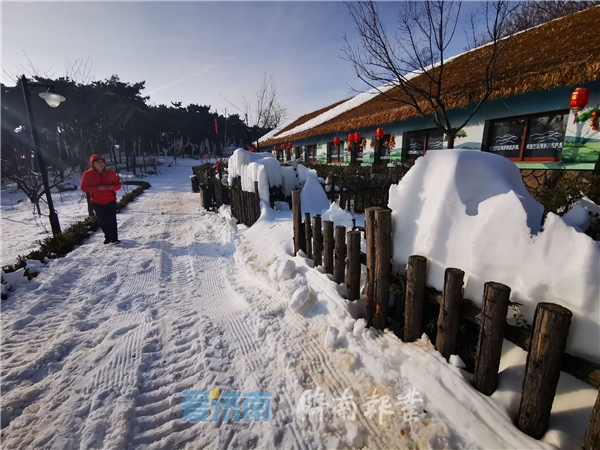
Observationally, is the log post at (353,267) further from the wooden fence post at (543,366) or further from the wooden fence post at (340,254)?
the wooden fence post at (543,366)

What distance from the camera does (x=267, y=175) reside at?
605cm

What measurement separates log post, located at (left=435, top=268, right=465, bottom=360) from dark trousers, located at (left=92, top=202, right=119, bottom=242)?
19.2 ft

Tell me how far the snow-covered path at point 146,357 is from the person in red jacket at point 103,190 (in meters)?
1.38

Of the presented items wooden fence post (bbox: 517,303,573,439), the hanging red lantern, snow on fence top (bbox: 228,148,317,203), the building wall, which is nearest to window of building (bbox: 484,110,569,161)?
the building wall

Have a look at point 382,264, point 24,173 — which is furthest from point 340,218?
point 24,173

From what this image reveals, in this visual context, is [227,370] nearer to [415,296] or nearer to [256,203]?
[415,296]

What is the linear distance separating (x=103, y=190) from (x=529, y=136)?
10.0 meters

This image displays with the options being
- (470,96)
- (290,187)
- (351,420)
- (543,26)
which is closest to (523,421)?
(351,420)

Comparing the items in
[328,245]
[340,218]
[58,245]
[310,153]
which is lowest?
[58,245]

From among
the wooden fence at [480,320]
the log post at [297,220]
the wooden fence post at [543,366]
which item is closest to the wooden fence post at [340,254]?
the wooden fence at [480,320]

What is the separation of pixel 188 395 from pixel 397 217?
2.19 metres

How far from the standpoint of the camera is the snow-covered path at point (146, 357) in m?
1.68

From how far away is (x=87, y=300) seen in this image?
126 inches

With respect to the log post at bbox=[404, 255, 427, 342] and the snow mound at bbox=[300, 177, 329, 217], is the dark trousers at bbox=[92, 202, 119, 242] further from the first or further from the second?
the log post at bbox=[404, 255, 427, 342]
